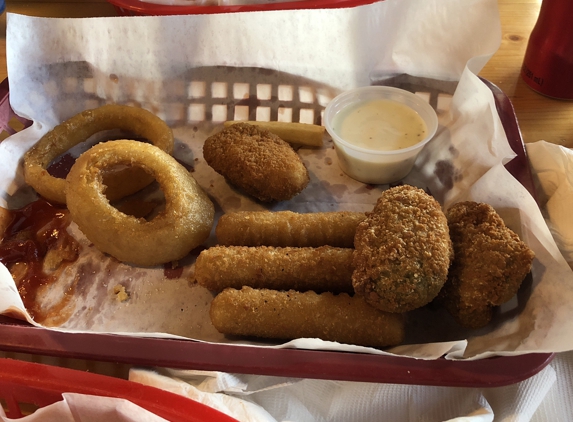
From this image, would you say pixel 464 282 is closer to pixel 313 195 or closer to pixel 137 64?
pixel 313 195

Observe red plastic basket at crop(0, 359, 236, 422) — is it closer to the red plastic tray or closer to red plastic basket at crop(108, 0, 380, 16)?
the red plastic tray

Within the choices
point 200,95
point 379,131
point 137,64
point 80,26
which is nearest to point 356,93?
point 379,131

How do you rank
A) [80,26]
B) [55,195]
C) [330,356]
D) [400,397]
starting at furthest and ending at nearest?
[80,26] → [55,195] → [400,397] → [330,356]

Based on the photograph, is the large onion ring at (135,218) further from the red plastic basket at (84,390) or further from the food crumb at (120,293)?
the red plastic basket at (84,390)

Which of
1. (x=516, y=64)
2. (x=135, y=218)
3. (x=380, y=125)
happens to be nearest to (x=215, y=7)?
(x=380, y=125)

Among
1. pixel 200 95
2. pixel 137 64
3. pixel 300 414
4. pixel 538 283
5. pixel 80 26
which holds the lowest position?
pixel 300 414

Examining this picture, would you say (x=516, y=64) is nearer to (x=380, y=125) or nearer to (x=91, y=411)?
(x=380, y=125)
